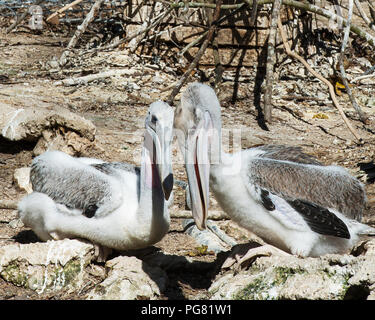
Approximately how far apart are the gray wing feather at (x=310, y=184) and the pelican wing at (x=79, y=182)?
0.92m

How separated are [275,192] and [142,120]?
343 cm

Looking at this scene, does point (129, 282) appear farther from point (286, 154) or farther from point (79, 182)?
point (286, 154)

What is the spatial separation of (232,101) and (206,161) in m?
4.67

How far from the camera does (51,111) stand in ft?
19.0

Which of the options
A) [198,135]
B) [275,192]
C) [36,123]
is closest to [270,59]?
[36,123]

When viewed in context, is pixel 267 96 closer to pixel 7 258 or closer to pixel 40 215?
pixel 40 215

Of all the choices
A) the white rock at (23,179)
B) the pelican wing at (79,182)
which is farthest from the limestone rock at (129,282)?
the white rock at (23,179)

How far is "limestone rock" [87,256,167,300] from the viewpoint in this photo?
3377mm

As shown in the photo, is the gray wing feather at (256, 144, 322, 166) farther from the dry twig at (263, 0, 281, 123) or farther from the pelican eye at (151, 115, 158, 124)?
the dry twig at (263, 0, 281, 123)

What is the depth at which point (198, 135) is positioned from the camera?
3.33 meters

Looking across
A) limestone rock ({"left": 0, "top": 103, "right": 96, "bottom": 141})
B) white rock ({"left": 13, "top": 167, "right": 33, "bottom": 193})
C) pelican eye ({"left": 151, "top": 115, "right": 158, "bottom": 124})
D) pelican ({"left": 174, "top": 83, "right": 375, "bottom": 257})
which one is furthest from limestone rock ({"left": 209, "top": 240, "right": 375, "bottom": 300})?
limestone rock ({"left": 0, "top": 103, "right": 96, "bottom": 141})

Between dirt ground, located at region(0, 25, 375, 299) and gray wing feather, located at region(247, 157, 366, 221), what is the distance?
0.67 m

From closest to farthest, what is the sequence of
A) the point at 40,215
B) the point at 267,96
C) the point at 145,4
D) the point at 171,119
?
the point at 171,119 → the point at 40,215 → the point at 267,96 → the point at 145,4
